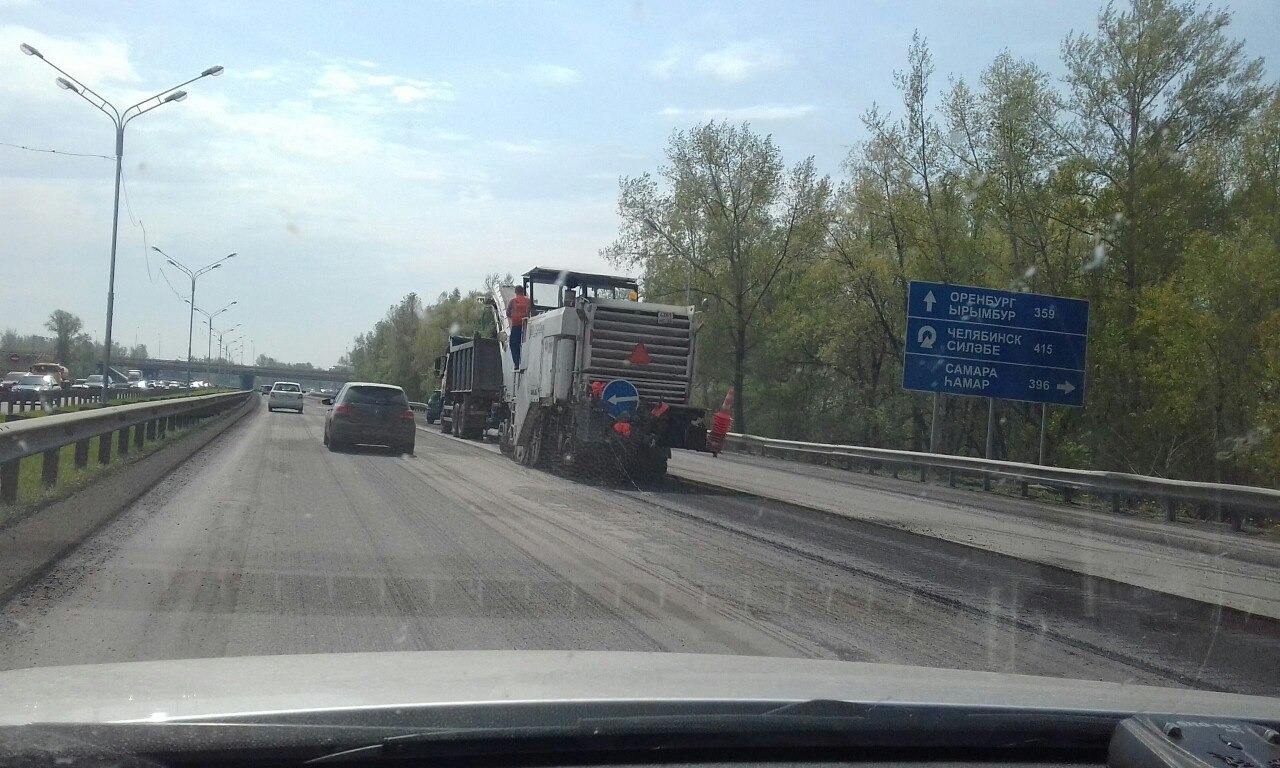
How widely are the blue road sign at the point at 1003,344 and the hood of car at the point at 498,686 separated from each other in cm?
2322

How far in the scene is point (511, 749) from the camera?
2.69 meters

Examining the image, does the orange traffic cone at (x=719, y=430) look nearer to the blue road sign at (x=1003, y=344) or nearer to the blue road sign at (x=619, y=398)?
the blue road sign at (x=619, y=398)

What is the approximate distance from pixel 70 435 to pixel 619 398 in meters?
9.23

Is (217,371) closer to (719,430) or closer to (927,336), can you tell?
(927,336)

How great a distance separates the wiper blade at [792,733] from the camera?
104 inches

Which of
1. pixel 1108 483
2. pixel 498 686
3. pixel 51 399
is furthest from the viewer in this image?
pixel 51 399

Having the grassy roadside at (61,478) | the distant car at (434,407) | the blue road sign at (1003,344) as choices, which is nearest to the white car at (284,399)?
the distant car at (434,407)

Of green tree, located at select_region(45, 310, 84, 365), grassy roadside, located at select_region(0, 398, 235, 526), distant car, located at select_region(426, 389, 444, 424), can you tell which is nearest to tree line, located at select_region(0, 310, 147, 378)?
green tree, located at select_region(45, 310, 84, 365)

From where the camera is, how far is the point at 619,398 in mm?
19672

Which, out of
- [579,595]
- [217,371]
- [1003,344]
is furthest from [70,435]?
[217,371]

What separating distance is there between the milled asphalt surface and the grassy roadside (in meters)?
0.84

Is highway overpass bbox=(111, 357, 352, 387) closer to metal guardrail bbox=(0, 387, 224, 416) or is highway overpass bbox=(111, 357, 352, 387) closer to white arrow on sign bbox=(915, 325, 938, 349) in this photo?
metal guardrail bbox=(0, 387, 224, 416)

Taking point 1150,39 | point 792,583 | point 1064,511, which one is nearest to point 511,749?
point 792,583

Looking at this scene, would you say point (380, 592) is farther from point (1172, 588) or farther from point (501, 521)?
point (1172, 588)
